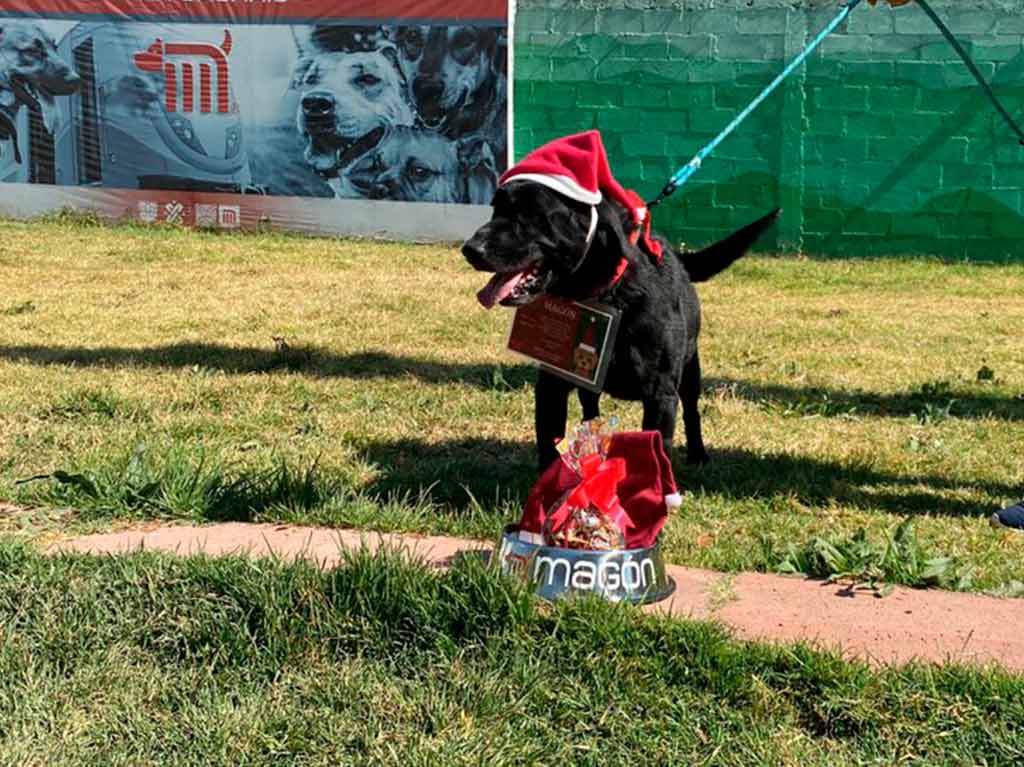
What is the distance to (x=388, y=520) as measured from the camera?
396 cm

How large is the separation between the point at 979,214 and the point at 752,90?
2.53 m

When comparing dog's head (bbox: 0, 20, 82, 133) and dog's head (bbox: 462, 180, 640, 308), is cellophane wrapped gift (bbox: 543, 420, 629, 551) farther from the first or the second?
dog's head (bbox: 0, 20, 82, 133)

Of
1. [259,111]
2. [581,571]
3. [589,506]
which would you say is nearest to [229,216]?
[259,111]

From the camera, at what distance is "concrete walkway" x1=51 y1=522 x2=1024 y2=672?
301 cm

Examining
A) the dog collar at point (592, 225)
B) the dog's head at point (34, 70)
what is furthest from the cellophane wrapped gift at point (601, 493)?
the dog's head at point (34, 70)

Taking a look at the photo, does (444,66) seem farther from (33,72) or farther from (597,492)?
(597,492)

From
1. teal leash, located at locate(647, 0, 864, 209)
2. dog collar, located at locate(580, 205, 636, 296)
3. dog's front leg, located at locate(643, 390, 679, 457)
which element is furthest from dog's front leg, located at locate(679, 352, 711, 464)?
dog collar, located at locate(580, 205, 636, 296)

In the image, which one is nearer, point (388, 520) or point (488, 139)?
point (388, 520)

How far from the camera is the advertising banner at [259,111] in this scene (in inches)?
541

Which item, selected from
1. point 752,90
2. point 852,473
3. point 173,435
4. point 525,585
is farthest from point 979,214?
point 525,585

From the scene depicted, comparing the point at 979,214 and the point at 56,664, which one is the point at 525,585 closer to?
the point at 56,664

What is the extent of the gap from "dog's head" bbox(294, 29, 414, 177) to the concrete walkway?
420 inches

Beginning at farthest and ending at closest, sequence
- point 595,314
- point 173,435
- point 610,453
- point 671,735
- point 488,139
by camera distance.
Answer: point 488,139
point 173,435
point 595,314
point 610,453
point 671,735

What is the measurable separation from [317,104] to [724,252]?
9917 mm
